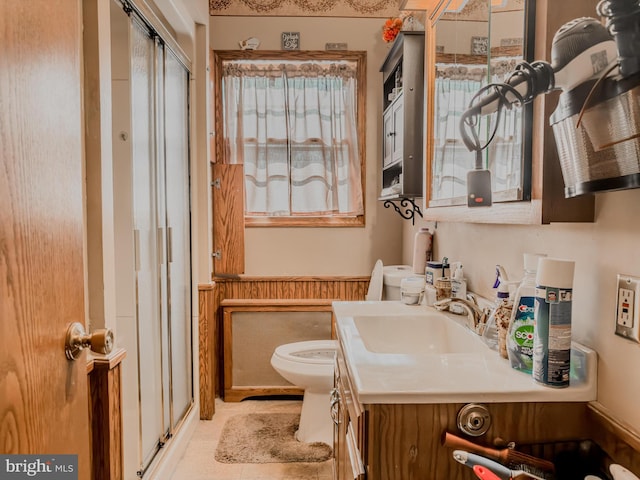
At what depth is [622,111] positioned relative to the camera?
2.31 feet

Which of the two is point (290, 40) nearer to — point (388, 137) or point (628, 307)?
point (388, 137)

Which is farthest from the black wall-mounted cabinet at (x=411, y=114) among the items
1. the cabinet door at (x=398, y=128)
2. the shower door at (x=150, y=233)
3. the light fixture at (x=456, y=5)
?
the shower door at (x=150, y=233)

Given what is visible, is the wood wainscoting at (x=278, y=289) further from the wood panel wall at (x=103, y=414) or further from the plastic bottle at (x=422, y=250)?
the wood panel wall at (x=103, y=414)

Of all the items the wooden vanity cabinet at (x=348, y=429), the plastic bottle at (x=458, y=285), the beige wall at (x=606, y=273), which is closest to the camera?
the beige wall at (x=606, y=273)

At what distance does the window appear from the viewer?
2971mm

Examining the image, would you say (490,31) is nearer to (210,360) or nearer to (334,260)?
(334,260)

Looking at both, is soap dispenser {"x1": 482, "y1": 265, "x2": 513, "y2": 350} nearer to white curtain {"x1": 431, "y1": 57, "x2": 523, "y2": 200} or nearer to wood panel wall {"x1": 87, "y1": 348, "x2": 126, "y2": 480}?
white curtain {"x1": 431, "y1": 57, "x2": 523, "y2": 200}

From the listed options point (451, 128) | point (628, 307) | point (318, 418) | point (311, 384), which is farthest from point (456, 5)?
point (318, 418)

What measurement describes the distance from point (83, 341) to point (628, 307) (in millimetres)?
1097

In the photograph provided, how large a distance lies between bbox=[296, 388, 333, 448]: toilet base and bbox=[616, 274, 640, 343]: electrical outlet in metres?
1.73

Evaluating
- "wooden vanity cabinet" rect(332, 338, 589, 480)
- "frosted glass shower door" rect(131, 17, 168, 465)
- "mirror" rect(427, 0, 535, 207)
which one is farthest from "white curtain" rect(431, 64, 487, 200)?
"frosted glass shower door" rect(131, 17, 168, 465)

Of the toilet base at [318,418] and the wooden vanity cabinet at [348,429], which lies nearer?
the wooden vanity cabinet at [348,429]

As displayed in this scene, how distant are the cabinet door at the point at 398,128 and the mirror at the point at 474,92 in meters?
0.35

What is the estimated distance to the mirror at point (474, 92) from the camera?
3.50 feet
